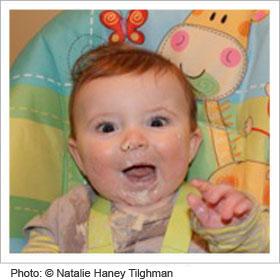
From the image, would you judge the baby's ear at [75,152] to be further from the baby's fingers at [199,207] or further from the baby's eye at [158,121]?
the baby's fingers at [199,207]

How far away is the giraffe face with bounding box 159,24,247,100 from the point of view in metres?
1.09

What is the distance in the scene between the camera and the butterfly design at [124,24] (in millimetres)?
1099

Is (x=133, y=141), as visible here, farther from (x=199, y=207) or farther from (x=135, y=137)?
(x=199, y=207)

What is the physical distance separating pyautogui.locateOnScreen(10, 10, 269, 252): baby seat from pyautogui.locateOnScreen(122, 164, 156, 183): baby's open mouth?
0.13 meters

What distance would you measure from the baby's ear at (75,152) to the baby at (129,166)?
0.07 feet

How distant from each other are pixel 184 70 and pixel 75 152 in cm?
26

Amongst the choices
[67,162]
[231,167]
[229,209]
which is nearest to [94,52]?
[67,162]

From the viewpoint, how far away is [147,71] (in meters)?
1.00

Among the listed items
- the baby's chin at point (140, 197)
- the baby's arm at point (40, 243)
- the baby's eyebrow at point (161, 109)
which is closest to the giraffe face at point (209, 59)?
the baby's eyebrow at point (161, 109)

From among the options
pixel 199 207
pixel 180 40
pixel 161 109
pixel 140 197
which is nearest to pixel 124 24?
pixel 180 40

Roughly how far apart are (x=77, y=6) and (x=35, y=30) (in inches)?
3.9
